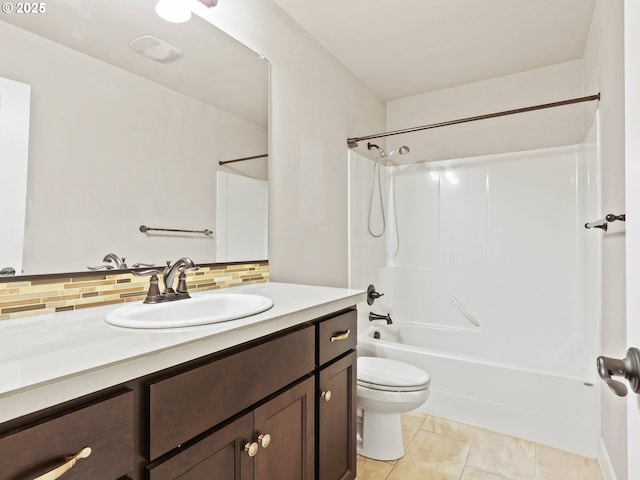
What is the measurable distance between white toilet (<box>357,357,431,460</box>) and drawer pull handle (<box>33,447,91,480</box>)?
139 centimetres

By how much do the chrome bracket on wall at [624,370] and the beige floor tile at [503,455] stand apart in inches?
59.7

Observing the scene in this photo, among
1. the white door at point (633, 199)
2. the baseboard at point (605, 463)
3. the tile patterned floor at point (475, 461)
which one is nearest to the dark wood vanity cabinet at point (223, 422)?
the tile patterned floor at point (475, 461)

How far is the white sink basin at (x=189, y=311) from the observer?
84 centimetres

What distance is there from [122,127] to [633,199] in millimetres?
1336

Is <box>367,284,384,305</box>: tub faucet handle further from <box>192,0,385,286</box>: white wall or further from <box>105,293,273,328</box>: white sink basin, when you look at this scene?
<box>105,293,273,328</box>: white sink basin

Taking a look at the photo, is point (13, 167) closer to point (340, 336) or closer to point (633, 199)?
point (340, 336)

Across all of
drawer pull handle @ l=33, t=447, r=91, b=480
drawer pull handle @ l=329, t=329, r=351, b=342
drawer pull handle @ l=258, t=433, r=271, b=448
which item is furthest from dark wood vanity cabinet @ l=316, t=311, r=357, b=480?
drawer pull handle @ l=33, t=447, r=91, b=480

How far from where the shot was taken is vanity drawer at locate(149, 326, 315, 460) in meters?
0.69

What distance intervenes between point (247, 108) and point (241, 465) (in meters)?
1.43

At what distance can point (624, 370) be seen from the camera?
504 millimetres

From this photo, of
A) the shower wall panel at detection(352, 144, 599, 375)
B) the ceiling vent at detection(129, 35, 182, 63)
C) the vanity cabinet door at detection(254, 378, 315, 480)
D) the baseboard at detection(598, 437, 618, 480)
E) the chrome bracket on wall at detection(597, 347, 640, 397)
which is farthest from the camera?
the shower wall panel at detection(352, 144, 599, 375)

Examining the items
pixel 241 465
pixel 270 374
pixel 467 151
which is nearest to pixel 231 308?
pixel 270 374

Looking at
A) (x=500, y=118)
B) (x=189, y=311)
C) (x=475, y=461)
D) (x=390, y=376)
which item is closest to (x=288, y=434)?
(x=189, y=311)

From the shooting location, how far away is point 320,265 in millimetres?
2141
